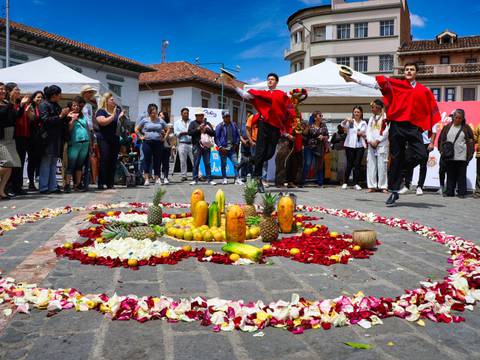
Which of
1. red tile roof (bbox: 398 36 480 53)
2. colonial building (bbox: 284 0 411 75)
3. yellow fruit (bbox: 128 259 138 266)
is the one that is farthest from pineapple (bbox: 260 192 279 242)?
red tile roof (bbox: 398 36 480 53)

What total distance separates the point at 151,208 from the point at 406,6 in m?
60.3

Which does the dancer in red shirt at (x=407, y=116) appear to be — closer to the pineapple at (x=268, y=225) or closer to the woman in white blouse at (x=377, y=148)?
the woman in white blouse at (x=377, y=148)

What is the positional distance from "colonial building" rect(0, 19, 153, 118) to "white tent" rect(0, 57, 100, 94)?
1382cm

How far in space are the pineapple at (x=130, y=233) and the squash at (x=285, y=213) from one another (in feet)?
4.74

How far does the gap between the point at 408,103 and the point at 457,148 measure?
13.0 feet

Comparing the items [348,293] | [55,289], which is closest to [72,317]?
[55,289]

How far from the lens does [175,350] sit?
2.06 m

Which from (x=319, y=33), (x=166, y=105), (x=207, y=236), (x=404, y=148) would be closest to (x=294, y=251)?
(x=207, y=236)

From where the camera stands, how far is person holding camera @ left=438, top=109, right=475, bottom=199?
10367 millimetres

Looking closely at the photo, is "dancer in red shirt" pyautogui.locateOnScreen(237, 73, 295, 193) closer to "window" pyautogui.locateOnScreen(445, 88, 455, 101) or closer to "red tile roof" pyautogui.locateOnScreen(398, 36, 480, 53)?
"window" pyautogui.locateOnScreen(445, 88, 455, 101)

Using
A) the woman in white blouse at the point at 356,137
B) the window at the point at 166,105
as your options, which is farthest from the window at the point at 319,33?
the woman in white blouse at the point at 356,137

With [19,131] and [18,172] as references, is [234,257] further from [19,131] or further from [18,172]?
[18,172]

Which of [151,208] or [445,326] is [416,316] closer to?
[445,326]

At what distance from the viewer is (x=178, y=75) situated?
43.9 meters
